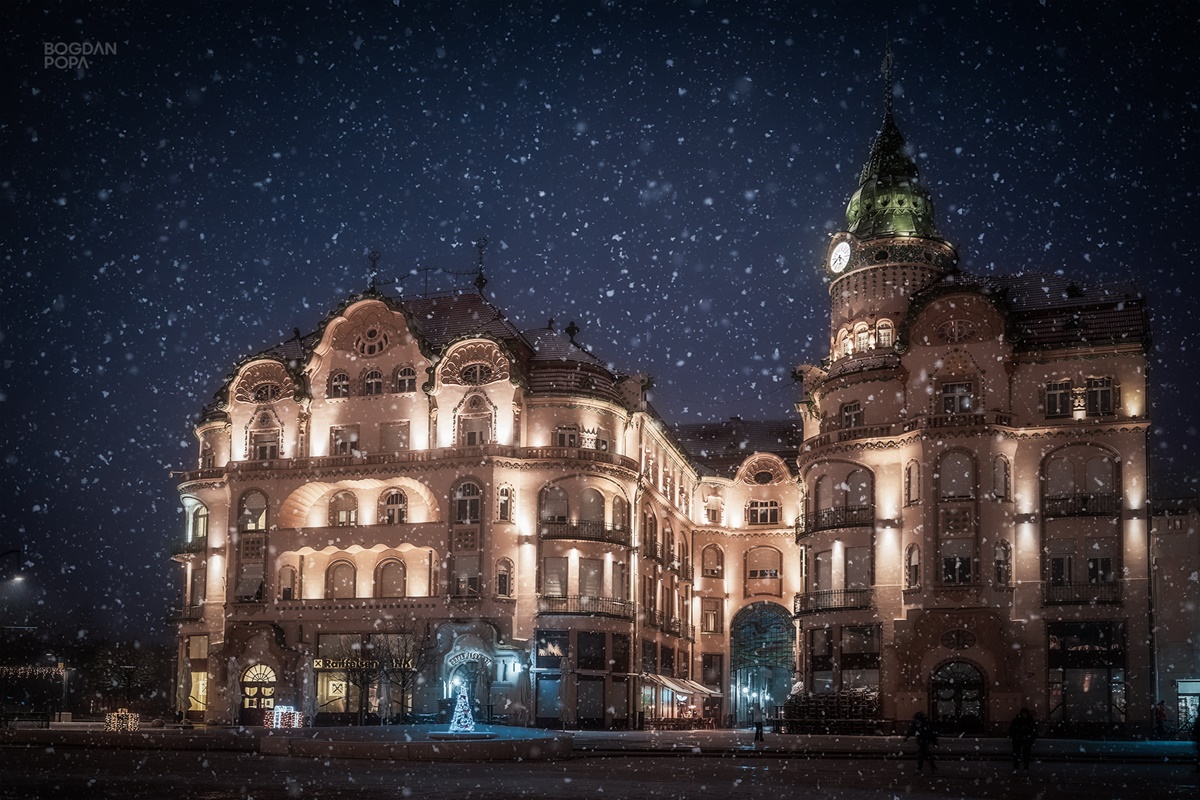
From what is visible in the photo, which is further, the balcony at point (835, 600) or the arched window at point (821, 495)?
the arched window at point (821, 495)

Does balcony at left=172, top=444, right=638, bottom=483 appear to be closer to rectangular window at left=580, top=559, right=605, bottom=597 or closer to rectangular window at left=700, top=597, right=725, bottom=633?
rectangular window at left=580, top=559, right=605, bottom=597

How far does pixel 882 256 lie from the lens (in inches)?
2675

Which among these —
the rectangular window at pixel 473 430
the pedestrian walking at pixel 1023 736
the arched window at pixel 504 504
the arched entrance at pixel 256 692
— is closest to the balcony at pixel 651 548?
the arched window at pixel 504 504

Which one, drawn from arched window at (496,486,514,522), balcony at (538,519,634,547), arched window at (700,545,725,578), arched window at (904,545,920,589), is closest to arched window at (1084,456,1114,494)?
arched window at (904,545,920,589)

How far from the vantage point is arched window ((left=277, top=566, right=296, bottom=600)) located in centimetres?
6638

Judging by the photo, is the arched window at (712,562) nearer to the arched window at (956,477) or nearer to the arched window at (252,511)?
the arched window at (956,477)

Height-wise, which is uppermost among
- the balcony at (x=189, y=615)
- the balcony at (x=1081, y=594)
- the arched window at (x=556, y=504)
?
the arched window at (x=556, y=504)

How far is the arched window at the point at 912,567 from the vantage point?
5922 centimetres

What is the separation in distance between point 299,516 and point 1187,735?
39.0 metres

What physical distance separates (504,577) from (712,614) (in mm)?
21073

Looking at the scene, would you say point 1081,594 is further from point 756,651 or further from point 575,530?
point 756,651

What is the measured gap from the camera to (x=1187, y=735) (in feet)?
179

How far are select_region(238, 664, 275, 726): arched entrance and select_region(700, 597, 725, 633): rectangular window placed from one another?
85.5ft

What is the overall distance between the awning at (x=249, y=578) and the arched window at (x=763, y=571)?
27859mm
